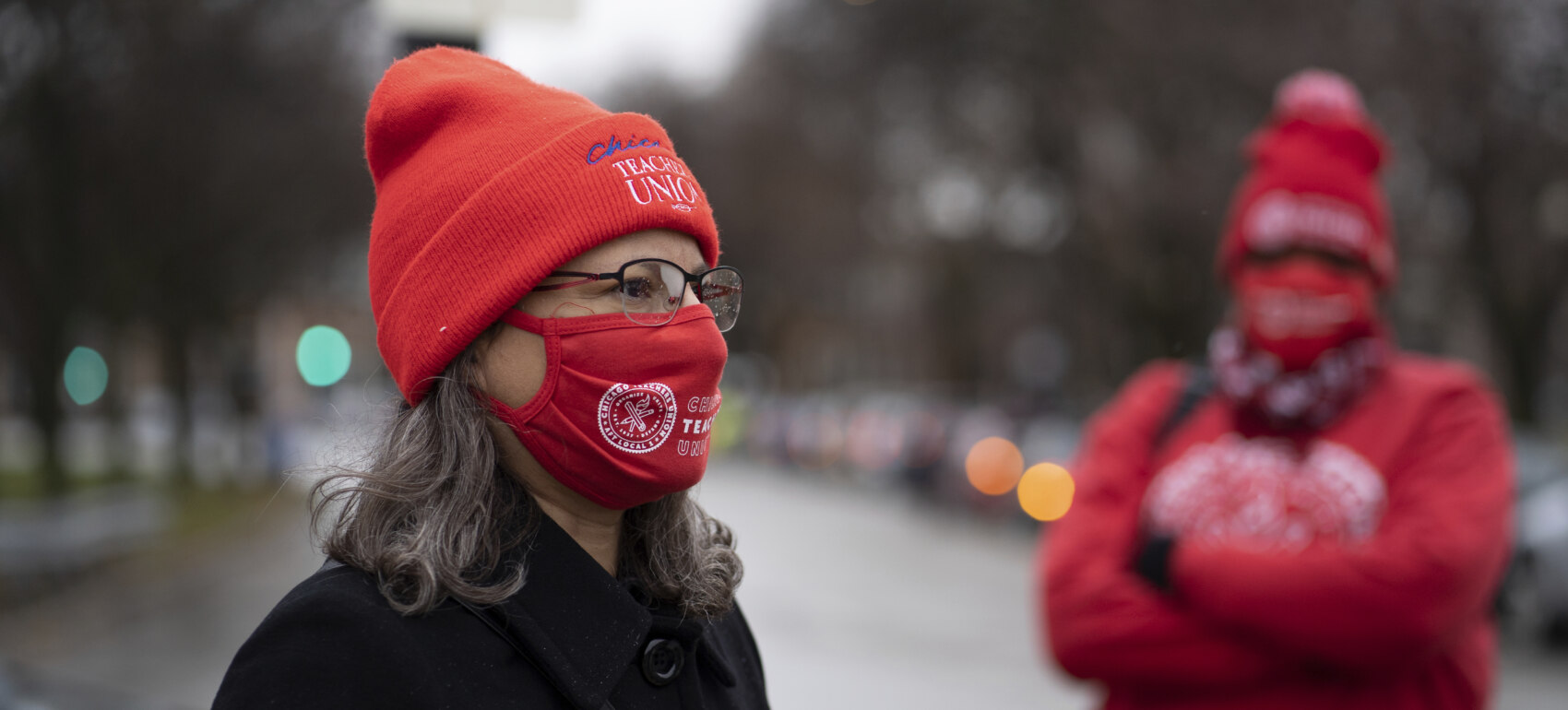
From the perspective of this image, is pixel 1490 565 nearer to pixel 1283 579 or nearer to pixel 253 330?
pixel 1283 579

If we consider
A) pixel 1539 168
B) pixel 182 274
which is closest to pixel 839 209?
pixel 182 274

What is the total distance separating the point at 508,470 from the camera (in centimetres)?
179

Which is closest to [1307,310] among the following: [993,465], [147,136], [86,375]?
[993,465]

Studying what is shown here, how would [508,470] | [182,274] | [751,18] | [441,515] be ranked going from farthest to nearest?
[751,18] → [182,274] → [508,470] → [441,515]

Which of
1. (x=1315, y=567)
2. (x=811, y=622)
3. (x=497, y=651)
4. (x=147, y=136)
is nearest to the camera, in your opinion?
(x=497, y=651)

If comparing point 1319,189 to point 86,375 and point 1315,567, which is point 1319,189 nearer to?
point 1315,567

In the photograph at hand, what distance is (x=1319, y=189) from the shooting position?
9.27ft

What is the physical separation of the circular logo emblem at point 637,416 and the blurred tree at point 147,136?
9978mm

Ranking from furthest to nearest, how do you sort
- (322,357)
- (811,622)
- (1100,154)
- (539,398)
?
(322,357) < (1100,154) < (811,622) < (539,398)

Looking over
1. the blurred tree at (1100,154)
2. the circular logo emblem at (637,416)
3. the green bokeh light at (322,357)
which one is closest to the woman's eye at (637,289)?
the circular logo emblem at (637,416)

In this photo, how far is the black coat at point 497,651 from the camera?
147 cm

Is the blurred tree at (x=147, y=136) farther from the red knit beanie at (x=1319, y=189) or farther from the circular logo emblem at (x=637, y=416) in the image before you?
the circular logo emblem at (x=637, y=416)

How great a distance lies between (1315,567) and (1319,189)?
92 centimetres

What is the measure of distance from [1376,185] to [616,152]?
79.4 inches
